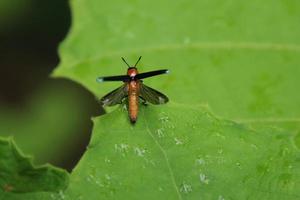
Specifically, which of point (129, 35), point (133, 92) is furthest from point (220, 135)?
point (129, 35)

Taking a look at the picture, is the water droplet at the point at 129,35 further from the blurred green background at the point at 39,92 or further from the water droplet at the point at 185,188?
the blurred green background at the point at 39,92

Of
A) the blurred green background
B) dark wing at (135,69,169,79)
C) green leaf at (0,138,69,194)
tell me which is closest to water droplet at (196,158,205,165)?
green leaf at (0,138,69,194)

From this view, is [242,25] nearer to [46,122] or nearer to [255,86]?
[255,86]

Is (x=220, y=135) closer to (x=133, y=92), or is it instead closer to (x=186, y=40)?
(x=133, y=92)

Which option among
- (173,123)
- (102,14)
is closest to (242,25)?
(102,14)

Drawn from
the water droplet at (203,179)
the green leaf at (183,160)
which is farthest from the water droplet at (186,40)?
the water droplet at (203,179)
